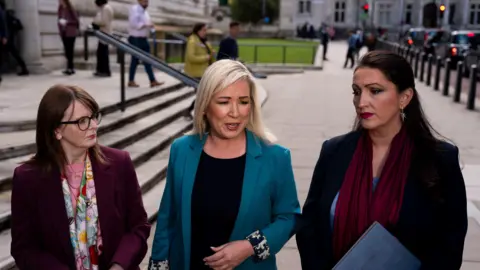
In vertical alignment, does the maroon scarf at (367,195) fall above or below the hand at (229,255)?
above

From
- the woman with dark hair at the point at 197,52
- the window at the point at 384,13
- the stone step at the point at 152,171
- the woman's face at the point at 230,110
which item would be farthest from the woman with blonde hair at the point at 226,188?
the window at the point at 384,13

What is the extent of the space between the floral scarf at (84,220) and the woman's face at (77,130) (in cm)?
10

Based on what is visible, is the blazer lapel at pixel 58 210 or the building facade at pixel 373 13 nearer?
the blazer lapel at pixel 58 210

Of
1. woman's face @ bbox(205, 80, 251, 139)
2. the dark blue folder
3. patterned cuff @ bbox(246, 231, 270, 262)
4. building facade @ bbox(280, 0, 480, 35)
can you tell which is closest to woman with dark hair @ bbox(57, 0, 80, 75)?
woman's face @ bbox(205, 80, 251, 139)

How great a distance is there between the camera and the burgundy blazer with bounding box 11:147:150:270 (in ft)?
7.63

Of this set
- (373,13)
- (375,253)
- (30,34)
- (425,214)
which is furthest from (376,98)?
(373,13)

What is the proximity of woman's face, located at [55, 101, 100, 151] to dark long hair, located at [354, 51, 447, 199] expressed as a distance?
114 cm

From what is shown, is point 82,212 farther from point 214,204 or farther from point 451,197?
point 451,197

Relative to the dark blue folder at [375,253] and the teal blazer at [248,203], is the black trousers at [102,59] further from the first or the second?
the dark blue folder at [375,253]

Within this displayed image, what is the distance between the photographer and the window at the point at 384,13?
77.5m

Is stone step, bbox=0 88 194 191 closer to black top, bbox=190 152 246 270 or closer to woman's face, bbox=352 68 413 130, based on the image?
black top, bbox=190 152 246 270

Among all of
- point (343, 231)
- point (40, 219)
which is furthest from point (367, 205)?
point (40, 219)

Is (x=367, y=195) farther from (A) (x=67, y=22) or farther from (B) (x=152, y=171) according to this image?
(A) (x=67, y=22)

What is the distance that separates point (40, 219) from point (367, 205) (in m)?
1.31
